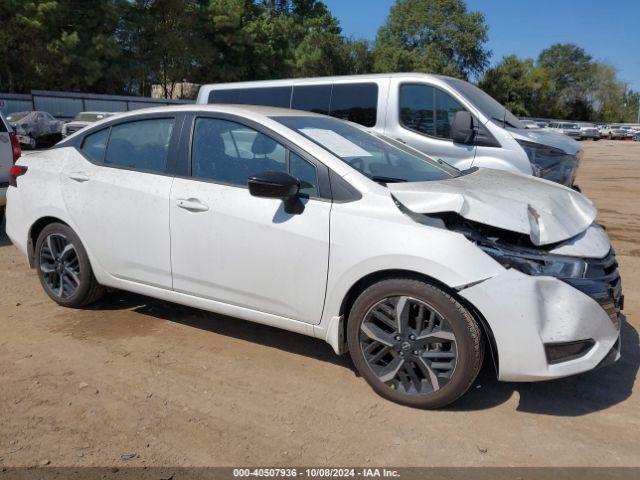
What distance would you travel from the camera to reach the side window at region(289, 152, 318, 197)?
3.49 meters

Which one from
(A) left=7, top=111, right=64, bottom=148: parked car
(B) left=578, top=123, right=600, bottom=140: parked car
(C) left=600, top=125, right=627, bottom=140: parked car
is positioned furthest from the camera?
(C) left=600, top=125, right=627, bottom=140: parked car

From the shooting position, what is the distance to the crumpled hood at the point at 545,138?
6969 millimetres

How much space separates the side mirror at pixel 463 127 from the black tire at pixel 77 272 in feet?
14.3

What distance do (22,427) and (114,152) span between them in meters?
2.15

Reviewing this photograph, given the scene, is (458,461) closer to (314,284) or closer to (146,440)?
(314,284)

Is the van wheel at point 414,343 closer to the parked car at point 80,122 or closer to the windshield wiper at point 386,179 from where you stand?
the windshield wiper at point 386,179

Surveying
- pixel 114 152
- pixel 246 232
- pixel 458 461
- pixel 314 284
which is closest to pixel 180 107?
pixel 114 152

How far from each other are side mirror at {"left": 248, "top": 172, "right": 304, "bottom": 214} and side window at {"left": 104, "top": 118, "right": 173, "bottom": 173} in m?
1.02

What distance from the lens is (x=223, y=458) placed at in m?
2.80

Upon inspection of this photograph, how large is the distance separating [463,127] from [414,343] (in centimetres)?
425

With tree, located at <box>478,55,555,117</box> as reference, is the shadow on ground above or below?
below

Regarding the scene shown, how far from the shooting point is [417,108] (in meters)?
7.39

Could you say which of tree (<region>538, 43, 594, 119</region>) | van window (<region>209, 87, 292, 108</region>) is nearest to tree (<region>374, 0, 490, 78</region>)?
tree (<region>538, 43, 594, 119</region>)

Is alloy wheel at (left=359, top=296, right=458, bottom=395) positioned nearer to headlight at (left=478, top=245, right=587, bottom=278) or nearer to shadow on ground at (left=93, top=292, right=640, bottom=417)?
shadow on ground at (left=93, top=292, right=640, bottom=417)
